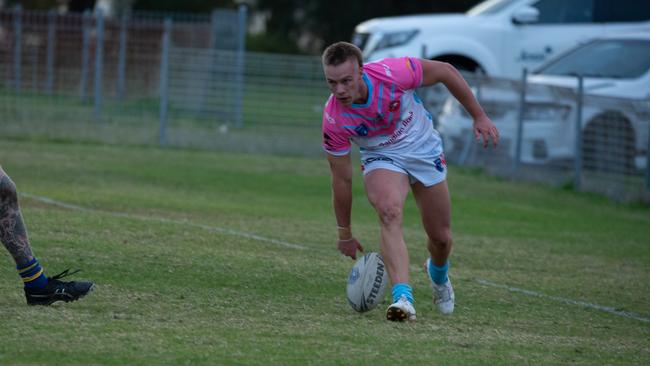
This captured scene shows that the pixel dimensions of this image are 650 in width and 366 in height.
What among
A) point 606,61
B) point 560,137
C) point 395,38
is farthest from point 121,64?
point 606,61

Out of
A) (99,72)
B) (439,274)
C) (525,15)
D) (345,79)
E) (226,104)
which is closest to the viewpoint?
(345,79)

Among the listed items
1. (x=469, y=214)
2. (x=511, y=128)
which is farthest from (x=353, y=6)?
(x=469, y=214)

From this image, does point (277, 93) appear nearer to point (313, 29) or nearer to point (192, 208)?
point (192, 208)

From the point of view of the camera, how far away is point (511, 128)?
56.1 ft

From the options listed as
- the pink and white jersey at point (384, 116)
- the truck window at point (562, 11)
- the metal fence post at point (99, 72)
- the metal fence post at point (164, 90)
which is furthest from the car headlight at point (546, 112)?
the pink and white jersey at point (384, 116)

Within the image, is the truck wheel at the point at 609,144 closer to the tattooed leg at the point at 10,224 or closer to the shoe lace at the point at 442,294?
the shoe lace at the point at 442,294

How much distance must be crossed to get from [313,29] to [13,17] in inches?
930

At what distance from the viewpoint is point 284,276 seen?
8.09 metres

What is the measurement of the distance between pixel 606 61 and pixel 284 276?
1009cm

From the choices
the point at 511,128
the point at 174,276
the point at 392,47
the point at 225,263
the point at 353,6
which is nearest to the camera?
the point at 174,276

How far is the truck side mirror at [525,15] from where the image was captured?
61.5 feet

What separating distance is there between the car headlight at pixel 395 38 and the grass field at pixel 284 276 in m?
4.28

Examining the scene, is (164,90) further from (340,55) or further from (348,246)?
(340,55)

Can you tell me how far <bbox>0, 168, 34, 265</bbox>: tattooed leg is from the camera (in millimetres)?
6285
